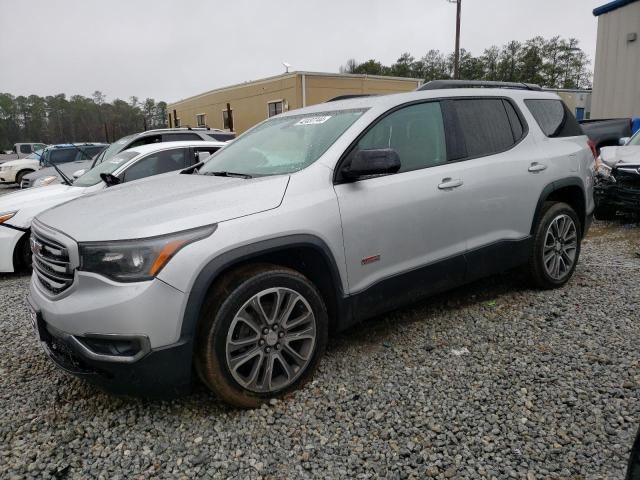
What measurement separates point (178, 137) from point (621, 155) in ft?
24.1

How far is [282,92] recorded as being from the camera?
2398 centimetres

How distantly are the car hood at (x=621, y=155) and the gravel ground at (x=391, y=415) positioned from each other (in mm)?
3945

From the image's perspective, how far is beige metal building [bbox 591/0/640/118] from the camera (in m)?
13.9

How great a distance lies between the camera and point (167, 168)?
643 cm

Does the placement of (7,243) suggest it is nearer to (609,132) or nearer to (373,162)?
(373,162)

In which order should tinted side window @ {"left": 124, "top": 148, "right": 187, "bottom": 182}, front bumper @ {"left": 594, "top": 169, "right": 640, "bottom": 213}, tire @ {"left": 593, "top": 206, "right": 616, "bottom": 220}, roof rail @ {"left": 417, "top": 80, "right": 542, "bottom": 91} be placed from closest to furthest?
roof rail @ {"left": 417, "top": 80, "right": 542, "bottom": 91}, tinted side window @ {"left": 124, "top": 148, "right": 187, "bottom": 182}, front bumper @ {"left": 594, "top": 169, "right": 640, "bottom": 213}, tire @ {"left": 593, "top": 206, "right": 616, "bottom": 220}

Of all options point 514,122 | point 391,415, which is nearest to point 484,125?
point 514,122

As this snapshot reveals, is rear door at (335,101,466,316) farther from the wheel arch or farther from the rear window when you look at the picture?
the wheel arch

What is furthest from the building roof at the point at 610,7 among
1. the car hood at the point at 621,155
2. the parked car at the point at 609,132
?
the car hood at the point at 621,155

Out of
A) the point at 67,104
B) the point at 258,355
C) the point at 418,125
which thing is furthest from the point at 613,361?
the point at 67,104

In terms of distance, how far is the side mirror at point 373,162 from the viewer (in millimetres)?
2719

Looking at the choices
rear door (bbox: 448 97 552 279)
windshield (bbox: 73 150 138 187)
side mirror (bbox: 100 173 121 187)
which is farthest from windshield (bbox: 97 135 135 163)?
rear door (bbox: 448 97 552 279)

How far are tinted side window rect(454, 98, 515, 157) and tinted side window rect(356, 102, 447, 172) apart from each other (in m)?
0.25

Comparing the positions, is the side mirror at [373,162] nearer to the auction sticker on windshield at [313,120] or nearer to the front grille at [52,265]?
the auction sticker on windshield at [313,120]
